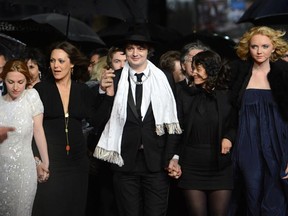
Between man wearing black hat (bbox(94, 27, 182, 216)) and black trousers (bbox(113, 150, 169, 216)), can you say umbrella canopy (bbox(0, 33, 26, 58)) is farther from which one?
black trousers (bbox(113, 150, 169, 216))

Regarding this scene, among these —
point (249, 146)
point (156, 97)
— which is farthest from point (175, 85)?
point (249, 146)

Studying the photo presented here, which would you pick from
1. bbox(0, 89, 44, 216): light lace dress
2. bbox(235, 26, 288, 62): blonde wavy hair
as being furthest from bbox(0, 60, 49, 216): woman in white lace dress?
bbox(235, 26, 288, 62): blonde wavy hair

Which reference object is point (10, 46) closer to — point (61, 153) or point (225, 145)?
point (61, 153)

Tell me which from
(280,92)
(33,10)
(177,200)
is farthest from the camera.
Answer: (33,10)

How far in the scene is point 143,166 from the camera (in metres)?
8.34

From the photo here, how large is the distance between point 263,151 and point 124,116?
1463 mm

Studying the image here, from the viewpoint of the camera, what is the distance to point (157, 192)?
27.5 ft

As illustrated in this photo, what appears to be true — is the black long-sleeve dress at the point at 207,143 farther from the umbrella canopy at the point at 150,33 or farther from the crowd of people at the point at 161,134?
the umbrella canopy at the point at 150,33

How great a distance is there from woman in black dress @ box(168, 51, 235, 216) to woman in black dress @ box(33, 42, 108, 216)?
991 mm

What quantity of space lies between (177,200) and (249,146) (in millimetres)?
1531

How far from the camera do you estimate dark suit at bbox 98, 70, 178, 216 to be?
8.30 m

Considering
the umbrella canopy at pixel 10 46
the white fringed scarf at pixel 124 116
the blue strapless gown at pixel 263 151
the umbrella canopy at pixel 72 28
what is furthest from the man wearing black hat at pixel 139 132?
the umbrella canopy at pixel 72 28

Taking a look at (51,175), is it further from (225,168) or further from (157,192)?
(225,168)

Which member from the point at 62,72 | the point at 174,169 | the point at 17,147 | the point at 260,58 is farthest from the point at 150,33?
the point at 17,147
